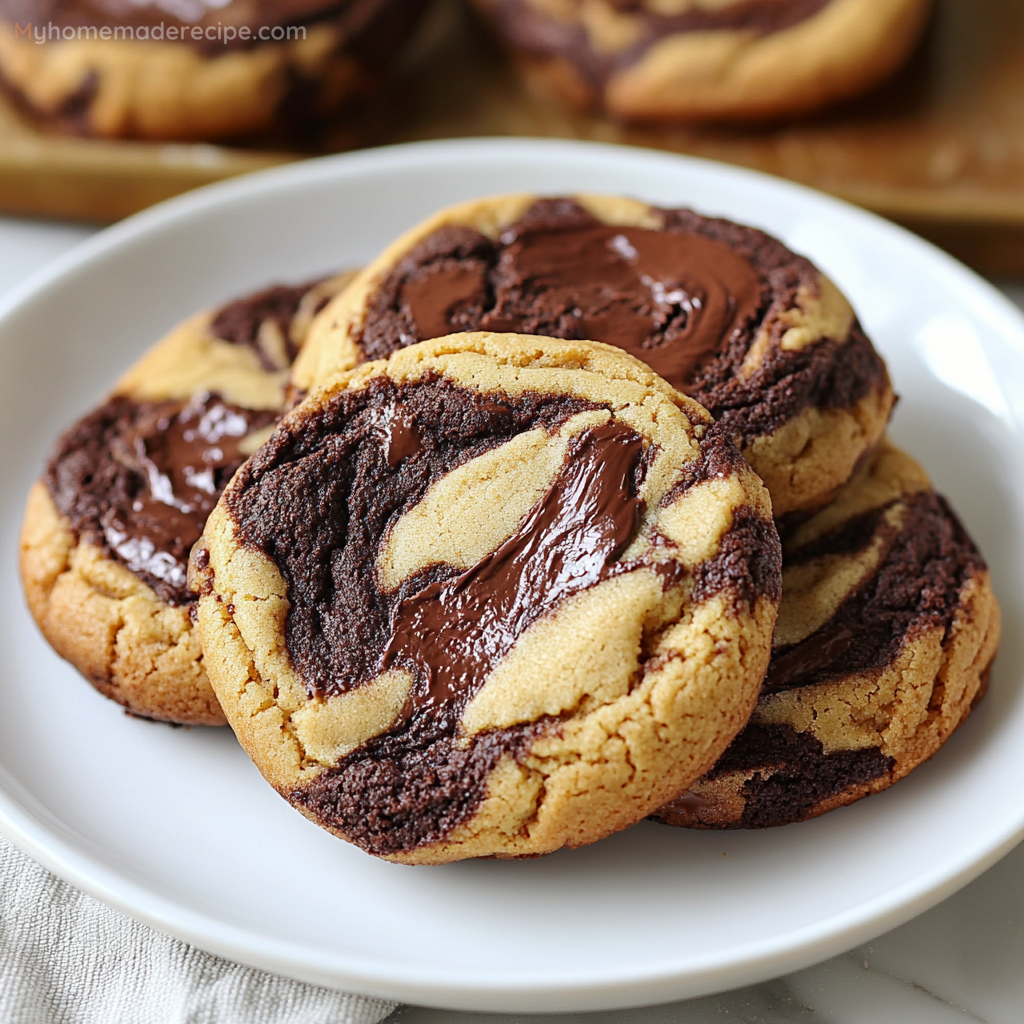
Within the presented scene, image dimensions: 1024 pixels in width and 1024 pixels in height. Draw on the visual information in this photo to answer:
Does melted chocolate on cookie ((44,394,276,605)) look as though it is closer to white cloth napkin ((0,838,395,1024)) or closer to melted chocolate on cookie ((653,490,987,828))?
white cloth napkin ((0,838,395,1024))

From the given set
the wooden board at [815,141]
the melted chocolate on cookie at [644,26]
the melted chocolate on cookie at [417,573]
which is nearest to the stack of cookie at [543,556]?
the melted chocolate on cookie at [417,573]

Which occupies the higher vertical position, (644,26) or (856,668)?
(644,26)

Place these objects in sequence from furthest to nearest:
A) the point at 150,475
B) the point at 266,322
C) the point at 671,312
A: 1. the point at 266,322
2. the point at 150,475
3. the point at 671,312

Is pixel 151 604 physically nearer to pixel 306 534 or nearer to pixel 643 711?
pixel 306 534

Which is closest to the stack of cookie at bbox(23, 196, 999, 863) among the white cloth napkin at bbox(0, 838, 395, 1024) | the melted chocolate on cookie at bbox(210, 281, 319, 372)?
the melted chocolate on cookie at bbox(210, 281, 319, 372)

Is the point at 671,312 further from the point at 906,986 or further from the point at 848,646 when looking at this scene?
the point at 906,986

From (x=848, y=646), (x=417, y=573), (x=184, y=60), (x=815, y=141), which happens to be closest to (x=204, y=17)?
(x=184, y=60)
